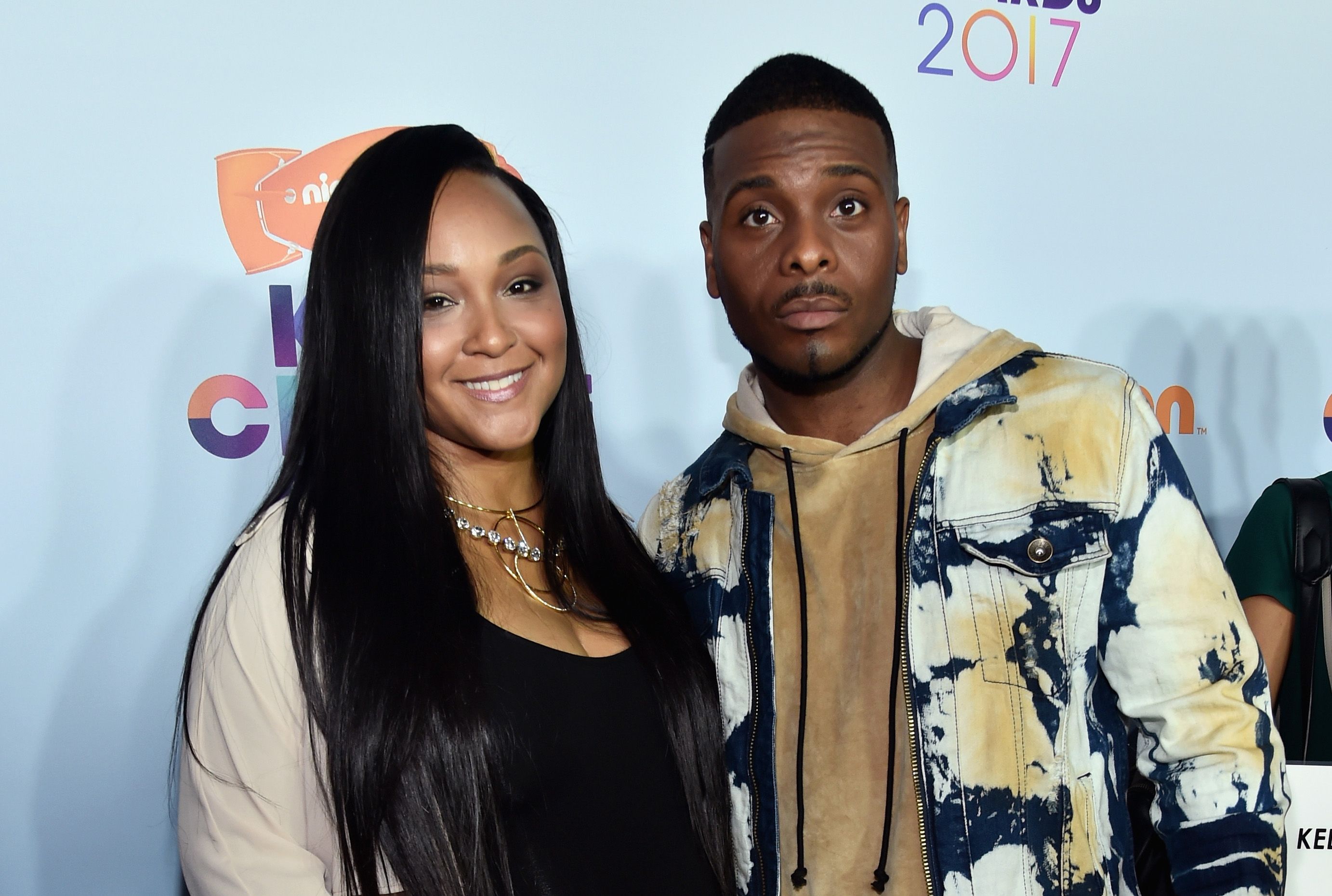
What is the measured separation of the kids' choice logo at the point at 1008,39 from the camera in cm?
251

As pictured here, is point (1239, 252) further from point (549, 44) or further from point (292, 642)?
point (292, 642)

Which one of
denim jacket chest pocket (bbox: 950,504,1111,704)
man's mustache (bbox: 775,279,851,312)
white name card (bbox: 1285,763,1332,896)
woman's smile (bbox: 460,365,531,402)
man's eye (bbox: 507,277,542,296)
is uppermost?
man's eye (bbox: 507,277,542,296)

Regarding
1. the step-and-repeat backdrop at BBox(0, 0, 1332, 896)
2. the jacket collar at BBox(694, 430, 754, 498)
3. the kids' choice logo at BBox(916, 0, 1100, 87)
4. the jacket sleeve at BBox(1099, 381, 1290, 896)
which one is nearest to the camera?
the jacket sleeve at BBox(1099, 381, 1290, 896)

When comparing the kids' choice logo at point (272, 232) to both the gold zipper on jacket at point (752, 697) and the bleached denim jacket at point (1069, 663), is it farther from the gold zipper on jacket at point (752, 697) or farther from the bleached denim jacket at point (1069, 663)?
the bleached denim jacket at point (1069, 663)

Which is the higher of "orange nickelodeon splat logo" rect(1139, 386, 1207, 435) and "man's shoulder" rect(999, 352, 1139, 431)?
"man's shoulder" rect(999, 352, 1139, 431)

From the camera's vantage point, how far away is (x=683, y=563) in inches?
72.2

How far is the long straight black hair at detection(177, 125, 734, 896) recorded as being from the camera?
1318 millimetres

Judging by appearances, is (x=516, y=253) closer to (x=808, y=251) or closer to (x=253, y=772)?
(x=808, y=251)

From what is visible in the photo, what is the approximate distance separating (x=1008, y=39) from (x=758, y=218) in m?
1.27

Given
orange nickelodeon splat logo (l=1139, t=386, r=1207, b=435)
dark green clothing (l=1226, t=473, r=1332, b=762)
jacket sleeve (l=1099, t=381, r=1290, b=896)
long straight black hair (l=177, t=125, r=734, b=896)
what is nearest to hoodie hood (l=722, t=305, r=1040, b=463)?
jacket sleeve (l=1099, t=381, r=1290, b=896)

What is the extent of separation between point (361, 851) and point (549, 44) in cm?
165

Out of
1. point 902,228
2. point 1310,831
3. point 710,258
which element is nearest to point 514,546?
point 710,258

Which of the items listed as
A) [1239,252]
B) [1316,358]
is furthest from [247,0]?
[1316,358]

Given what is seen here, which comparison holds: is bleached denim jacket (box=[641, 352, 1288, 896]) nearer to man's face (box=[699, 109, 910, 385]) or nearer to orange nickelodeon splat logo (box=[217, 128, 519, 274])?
man's face (box=[699, 109, 910, 385])
